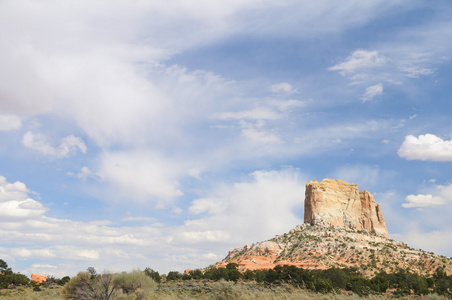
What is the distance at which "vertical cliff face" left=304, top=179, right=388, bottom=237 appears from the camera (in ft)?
411

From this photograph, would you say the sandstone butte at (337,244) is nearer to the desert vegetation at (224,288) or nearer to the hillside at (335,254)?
the hillside at (335,254)

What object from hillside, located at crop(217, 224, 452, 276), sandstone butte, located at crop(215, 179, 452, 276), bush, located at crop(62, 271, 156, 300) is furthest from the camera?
sandstone butte, located at crop(215, 179, 452, 276)

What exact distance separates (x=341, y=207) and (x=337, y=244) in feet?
114

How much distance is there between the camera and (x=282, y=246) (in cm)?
10375

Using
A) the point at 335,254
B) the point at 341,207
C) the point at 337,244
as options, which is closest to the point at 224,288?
the point at 335,254

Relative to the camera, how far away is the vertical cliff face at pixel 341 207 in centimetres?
12538

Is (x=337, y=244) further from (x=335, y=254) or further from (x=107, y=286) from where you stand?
(x=107, y=286)

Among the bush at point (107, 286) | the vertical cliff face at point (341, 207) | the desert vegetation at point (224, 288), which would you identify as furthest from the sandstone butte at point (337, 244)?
the bush at point (107, 286)

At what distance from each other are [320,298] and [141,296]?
50.4 ft

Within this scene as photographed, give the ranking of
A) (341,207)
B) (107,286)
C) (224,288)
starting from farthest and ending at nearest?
(341,207)
(107,286)
(224,288)

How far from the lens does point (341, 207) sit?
13025cm

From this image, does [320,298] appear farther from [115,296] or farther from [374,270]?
[374,270]

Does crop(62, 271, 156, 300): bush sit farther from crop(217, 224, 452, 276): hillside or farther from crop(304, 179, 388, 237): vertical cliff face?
crop(304, 179, 388, 237): vertical cliff face

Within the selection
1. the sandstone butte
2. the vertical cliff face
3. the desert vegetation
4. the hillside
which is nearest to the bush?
Answer: the desert vegetation
